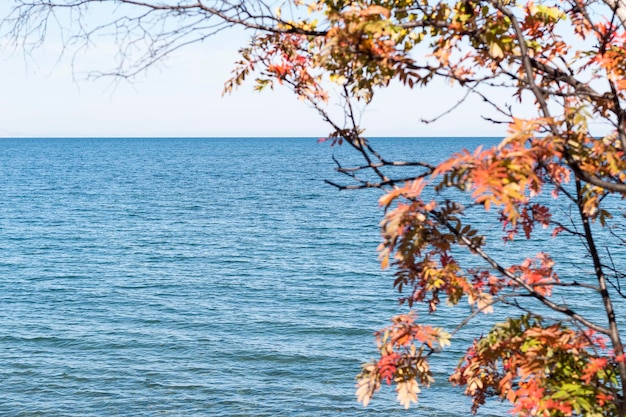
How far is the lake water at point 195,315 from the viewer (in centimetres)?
1716

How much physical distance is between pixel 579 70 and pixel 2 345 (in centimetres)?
2027

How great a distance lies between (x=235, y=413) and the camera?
16.3 metres

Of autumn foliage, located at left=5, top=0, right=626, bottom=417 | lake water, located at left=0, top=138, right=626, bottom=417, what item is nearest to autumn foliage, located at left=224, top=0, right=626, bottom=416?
autumn foliage, located at left=5, top=0, right=626, bottom=417

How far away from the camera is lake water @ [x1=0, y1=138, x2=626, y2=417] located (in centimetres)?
1716

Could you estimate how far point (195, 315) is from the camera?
24.3 meters

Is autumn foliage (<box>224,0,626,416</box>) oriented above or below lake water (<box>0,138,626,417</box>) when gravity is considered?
above

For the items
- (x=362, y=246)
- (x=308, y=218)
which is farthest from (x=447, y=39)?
(x=308, y=218)

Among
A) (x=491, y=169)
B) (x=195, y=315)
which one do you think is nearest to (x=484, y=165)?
(x=491, y=169)

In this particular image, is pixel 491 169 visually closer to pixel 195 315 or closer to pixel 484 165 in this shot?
pixel 484 165

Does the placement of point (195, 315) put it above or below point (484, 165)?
below

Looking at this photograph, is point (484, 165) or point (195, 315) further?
point (195, 315)

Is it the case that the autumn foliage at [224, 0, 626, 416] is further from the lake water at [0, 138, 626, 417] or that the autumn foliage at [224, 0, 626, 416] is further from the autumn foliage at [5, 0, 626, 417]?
the lake water at [0, 138, 626, 417]

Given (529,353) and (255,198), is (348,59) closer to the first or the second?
(529,353)

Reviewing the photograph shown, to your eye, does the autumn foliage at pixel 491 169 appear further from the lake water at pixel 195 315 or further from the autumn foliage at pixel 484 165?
the lake water at pixel 195 315
